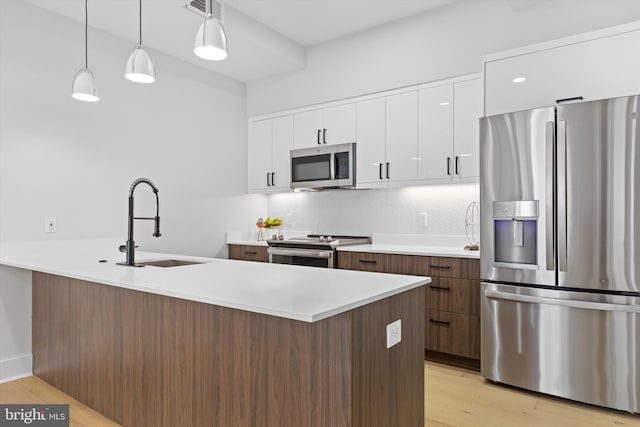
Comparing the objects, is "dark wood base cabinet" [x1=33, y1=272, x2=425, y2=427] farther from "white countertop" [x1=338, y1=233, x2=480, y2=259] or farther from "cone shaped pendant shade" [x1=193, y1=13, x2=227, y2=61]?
"white countertop" [x1=338, y1=233, x2=480, y2=259]

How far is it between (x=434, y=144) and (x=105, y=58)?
9.34 feet

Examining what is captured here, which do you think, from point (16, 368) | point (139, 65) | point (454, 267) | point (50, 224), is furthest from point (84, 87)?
point (454, 267)

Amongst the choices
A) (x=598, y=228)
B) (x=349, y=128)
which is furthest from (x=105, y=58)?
(x=598, y=228)

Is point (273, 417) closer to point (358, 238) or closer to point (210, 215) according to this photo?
point (358, 238)

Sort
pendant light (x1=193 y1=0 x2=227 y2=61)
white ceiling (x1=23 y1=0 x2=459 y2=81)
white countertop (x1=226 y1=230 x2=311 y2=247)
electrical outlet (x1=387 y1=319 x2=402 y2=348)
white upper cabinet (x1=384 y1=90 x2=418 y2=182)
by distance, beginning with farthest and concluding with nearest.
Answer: white countertop (x1=226 y1=230 x2=311 y2=247) < white upper cabinet (x1=384 y1=90 x2=418 y2=182) < white ceiling (x1=23 y1=0 x2=459 y2=81) < pendant light (x1=193 y1=0 x2=227 y2=61) < electrical outlet (x1=387 y1=319 x2=402 y2=348)

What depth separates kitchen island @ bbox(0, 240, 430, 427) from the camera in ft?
4.51

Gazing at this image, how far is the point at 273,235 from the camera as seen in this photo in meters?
4.91

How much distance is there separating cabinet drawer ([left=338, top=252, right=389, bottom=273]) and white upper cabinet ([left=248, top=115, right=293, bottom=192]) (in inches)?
48.3

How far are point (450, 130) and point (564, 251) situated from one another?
1.38 metres

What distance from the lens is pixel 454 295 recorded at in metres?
3.06

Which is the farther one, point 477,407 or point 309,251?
point 309,251

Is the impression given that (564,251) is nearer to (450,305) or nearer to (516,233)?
(516,233)

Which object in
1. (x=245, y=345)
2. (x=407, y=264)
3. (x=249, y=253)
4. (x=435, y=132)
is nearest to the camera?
(x=245, y=345)

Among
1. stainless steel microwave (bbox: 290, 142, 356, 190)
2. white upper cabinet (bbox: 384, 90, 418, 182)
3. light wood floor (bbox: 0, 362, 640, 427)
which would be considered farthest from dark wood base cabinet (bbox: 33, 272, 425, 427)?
stainless steel microwave (bbox: 290, 142, 356, 190)
